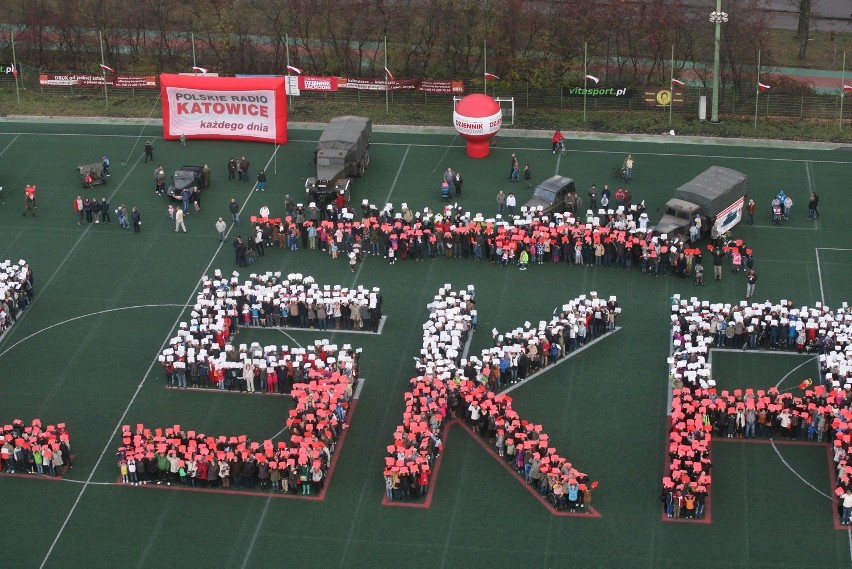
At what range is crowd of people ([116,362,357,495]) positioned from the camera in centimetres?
5462

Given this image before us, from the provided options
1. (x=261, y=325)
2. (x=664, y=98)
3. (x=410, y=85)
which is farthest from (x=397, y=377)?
(x=664, y=98)

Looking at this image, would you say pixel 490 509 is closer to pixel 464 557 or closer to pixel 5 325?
pixel 464 557

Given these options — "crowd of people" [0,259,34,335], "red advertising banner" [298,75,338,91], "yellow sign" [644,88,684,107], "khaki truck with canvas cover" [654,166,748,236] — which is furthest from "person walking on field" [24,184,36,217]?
"yellow sign" [644,88,684,107]

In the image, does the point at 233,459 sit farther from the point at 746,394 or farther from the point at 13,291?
the point at 746,394

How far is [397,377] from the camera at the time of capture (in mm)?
61594

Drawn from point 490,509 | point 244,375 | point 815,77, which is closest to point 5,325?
point 244,375

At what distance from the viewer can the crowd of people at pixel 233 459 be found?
54.6 m

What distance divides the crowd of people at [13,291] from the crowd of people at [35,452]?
9590 mm

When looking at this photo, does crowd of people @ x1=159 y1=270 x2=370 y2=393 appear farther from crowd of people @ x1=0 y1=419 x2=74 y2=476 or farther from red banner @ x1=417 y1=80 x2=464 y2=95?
red banner @ x1=417 y1=80 x2=464 y2=95

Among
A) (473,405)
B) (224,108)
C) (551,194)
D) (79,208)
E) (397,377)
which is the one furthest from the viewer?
(224,108)

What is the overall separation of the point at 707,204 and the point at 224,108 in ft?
91.1

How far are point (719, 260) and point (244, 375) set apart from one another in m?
22.0

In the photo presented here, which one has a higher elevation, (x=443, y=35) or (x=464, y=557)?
(x=443, y=35)

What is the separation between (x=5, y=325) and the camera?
65188 mm
